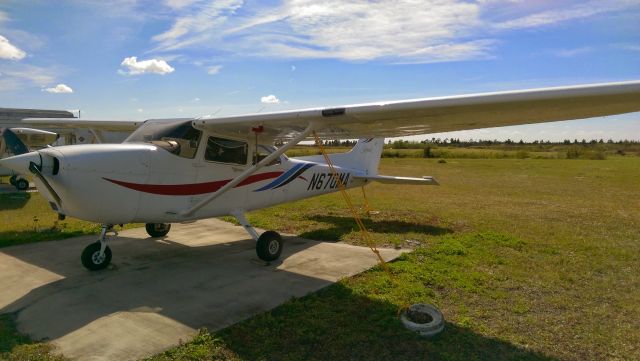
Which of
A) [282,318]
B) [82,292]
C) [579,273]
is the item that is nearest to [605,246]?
[579,273]

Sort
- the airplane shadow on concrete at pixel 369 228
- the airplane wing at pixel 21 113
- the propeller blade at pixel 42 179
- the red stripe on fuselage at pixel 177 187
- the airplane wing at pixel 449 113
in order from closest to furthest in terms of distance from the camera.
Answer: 1. the airplane wing at pixel 449 113
2. the propeller blade at pixel 42 179
3. the red stripe on fuselage at pixel 177 187
4. the airplane shadow on concrete at pixel 369 228
5. the airplane wing at pixel 21 113

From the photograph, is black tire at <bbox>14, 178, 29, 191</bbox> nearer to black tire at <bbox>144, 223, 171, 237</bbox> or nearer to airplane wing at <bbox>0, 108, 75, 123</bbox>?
black tire at <bbox>144, 223, 171, 237</bbox>

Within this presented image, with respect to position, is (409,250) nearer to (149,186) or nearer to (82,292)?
(149,186)

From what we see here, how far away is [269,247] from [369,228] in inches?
139

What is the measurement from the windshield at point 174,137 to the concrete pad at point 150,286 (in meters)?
1.83

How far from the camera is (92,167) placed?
5645 millimetres

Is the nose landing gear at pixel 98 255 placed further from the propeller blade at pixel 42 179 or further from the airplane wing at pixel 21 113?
the airplane wing at pixel 21 113

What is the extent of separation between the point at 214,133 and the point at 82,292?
2.94m

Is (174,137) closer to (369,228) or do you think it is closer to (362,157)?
(369,228)

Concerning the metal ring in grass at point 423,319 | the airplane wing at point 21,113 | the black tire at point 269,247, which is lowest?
the metal ring in grass at point 423,319

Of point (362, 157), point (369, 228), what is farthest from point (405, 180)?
point (369, 228)

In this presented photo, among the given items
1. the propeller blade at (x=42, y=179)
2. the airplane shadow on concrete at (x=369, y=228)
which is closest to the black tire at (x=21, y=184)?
the airplane shadow on concrete at (x=369, y=228)

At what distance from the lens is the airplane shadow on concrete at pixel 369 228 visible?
30.1ft

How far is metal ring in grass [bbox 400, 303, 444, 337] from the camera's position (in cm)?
433
